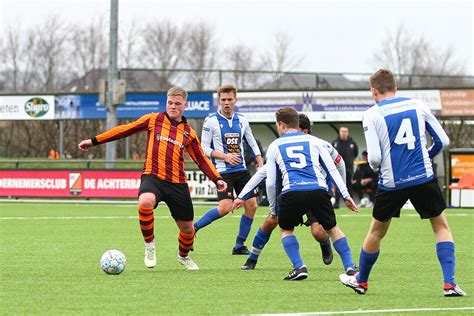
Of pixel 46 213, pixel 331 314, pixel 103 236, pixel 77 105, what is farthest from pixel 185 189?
pixel 77 105

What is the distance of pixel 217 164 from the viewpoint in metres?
13.1

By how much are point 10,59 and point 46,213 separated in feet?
142

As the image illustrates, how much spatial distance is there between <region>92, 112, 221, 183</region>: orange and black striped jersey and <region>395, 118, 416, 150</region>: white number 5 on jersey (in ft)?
10.0

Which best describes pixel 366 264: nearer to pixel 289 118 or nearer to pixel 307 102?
pixel 289 118

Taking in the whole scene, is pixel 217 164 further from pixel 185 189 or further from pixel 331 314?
pixel 331 314

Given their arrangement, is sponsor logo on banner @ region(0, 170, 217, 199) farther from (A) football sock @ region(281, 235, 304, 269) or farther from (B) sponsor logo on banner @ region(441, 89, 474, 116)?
(A) football sock @ region(281, 235, 304, 269)

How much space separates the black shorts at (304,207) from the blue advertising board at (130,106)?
3174cm

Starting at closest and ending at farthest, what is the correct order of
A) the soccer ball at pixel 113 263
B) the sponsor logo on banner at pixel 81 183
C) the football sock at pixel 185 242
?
the soccer ball at pixel 113 263 < the football sock at pixel 185 242 < the sponsor logo on banner at pixel 81 183

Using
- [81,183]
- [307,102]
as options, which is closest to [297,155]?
[81,183]

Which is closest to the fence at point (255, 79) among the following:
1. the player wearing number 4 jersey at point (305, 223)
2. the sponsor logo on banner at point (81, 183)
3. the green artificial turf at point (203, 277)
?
the sponsor logo on banner at point (81, 183)

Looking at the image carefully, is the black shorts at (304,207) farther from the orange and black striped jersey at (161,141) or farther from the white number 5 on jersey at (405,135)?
the orange and black striped jersey at (161,141)

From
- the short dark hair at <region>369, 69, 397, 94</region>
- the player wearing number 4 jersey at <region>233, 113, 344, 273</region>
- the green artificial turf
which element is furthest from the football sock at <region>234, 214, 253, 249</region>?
the short dark hair at <region>369, 69, 397, 94</region>

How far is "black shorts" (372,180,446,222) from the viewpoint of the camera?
8.30 m

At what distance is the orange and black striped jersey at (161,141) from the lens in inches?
418
